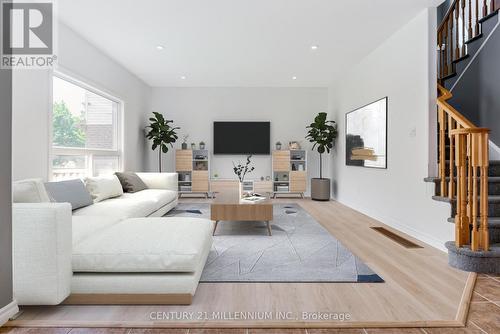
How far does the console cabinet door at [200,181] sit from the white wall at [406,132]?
11.1 feet

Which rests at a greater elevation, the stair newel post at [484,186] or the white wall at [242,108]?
the white wall at [242,108]

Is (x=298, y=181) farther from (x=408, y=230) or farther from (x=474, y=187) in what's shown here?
(x=474, y=187)

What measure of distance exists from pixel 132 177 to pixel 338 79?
183 inches

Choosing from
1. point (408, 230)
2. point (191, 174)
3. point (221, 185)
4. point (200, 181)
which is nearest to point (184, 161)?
point (191, 174)

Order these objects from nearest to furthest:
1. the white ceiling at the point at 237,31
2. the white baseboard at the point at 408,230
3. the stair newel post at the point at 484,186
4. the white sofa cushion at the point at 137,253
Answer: the white sofa cushion at the point at 137,253
the stair newel post at the point at 484,186
the white baseboard at the point at 408,230
the white ceiling at the point at 237,31

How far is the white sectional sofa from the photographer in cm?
174

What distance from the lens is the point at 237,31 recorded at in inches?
160

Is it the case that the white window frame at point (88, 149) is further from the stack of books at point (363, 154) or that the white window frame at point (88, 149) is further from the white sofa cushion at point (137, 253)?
the stack of books at point (363, 154)

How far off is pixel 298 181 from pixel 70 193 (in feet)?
15.9

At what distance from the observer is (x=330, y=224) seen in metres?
4.32

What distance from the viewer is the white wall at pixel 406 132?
11.3 ft

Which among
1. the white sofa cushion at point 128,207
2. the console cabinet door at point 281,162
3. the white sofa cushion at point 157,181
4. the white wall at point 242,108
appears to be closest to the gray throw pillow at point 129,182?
the white sofa cushion at point 157,181

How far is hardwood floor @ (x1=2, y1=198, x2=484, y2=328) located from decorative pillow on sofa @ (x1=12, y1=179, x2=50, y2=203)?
3.11 feet

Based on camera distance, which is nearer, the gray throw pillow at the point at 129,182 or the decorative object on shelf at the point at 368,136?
the decorative object on shelf at the point at 368,136
